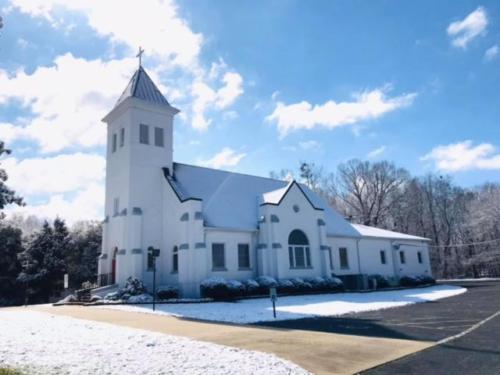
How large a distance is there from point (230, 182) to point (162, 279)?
32.2 feet

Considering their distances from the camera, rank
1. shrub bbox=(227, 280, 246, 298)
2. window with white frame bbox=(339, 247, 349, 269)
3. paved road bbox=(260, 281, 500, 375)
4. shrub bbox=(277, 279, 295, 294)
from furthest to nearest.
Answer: window with white frame bbox=(339, 247, 349, 269) → shrub bbox=(277, 279, 295, 294) → shrub bbox=(227, 280, 246, 298) → paved road bbox=(260, 281, 500, 375)

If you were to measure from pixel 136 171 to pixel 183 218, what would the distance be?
5.31 m

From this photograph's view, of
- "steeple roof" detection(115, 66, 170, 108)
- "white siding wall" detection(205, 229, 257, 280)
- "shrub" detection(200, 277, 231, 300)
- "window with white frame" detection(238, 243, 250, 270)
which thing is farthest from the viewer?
"steeple roof" detection(115, 66, 170, 108)

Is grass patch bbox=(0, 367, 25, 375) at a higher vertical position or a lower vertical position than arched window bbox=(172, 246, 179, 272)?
lower

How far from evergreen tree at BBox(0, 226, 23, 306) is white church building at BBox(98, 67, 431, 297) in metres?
14.0

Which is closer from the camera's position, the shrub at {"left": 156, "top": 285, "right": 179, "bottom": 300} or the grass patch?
the grass patch

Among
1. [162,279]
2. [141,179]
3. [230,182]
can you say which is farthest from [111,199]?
[230,182]

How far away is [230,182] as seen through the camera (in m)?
33.4

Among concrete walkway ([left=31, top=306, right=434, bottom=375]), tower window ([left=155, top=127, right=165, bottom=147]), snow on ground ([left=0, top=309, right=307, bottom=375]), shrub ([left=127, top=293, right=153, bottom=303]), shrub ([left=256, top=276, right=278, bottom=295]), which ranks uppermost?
tower window ([left=155, top=127, right=165, bottom=147])

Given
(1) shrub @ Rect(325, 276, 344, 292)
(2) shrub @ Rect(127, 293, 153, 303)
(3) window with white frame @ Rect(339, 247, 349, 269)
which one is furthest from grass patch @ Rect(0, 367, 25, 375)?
(3) window with white frame @ Rect(339, 247, 349, 269)

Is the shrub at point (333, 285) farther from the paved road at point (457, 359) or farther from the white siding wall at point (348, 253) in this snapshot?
the paved road at point (457, 359)

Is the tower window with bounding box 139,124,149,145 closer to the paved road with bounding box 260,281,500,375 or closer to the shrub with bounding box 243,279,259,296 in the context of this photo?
the shrub with bounding box 243,279,259,296

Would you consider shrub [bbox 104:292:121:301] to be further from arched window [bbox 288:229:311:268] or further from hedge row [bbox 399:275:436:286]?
hedge row [bbox 399:275:436:286]

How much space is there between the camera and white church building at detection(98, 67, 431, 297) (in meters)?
27.0
